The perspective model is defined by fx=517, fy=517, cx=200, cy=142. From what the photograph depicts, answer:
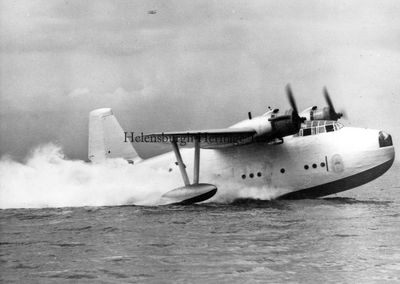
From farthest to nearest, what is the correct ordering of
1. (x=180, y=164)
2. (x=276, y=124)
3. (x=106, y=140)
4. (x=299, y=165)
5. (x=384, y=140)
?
1. (x=106, y=140)
2. (x=180, y=164)
3. (x=299, y=165)
4. (x=384, y=140)
5. (x=276, y=124)

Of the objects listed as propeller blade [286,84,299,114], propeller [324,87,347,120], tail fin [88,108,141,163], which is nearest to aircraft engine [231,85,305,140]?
propeller blade [286,84,299,114]

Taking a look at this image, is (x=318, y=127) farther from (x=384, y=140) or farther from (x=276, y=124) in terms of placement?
(x=384, y=140)

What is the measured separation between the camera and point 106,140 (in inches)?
1085

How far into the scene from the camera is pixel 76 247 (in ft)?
42.6

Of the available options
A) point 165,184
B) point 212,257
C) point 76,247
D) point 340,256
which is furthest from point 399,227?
point 165,184

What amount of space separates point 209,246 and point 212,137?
10.7m

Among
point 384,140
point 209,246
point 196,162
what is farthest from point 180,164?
point 209,246

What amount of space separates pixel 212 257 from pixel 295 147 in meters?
12.5

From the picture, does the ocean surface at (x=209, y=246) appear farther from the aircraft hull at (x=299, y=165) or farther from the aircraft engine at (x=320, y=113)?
the aircraft engine at (x=320, y=113)

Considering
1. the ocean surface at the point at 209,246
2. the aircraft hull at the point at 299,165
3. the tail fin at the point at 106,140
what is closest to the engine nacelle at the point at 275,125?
the aircraft hull at the point at 299,165

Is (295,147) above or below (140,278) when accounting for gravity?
above

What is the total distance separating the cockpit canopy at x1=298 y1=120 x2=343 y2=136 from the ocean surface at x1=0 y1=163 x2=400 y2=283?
3818mm

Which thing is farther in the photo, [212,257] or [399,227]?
[399,227]

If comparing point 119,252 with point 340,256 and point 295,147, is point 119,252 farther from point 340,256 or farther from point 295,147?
point 295,147
